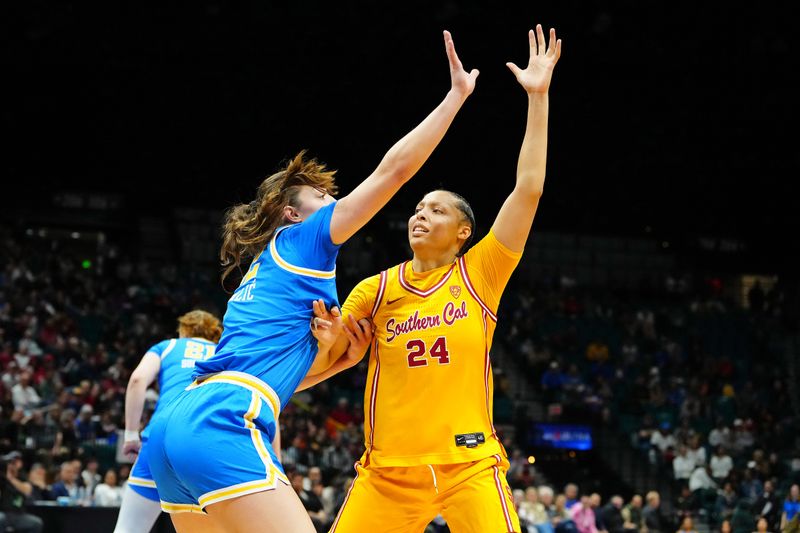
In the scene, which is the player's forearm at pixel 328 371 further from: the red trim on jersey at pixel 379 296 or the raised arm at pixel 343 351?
the red trim on jersey at pixel 379 296

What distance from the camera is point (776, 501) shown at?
49.2ft

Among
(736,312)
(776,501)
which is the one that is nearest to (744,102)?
(736,312)

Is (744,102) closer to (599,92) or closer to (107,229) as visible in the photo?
(599,92)

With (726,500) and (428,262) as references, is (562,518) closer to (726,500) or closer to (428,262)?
(726,500)

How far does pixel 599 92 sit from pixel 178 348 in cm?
2184

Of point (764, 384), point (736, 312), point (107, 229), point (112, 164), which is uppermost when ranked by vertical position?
point (112, 164)

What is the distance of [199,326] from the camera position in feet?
24.1

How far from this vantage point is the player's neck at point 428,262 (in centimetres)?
502

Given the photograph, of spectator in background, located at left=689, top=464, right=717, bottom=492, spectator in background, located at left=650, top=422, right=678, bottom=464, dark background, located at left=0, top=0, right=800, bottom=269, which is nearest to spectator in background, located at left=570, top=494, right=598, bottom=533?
spectator in background, located at left=689, top=464, right=717, bottom=492

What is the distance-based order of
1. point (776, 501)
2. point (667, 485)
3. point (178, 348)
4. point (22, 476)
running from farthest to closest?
1. point (667, 485)
2. point (776, 501)
3. point (22, 476)
4. point (178, 348)

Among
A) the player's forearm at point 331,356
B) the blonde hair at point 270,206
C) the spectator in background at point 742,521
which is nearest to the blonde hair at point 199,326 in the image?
the player's forearm at point 331,356

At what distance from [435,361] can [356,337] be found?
0.41 meters

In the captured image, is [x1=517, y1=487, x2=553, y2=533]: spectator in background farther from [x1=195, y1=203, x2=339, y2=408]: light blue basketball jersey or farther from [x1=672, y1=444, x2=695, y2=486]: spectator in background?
[x1=195, y1=203, x2=339, y2=408]: light blue basketball jersey

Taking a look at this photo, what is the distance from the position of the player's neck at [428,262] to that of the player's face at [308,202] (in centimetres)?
93
